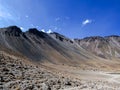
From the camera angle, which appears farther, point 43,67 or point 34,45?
point 34,45

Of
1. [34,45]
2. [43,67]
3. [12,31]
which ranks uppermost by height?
[12,31]

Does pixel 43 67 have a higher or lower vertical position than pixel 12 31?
lower

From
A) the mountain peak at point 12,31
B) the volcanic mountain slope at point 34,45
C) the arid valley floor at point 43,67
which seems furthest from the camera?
the mountain peak at point 12,31

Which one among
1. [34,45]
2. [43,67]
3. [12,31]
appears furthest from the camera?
[34,45]

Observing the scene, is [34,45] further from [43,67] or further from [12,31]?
[43,67]

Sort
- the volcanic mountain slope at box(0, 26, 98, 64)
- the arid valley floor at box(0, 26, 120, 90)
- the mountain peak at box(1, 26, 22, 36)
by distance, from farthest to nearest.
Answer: the mountain peak at box(1, 26, 22, 36), the volcanic mountain slope at box(0, 26, 98, 64), the arid valley floor at box(0, 26, 120, 90)

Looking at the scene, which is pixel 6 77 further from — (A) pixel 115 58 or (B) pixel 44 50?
(A) pixel 115 58

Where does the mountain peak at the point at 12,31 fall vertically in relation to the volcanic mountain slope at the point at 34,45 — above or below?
above

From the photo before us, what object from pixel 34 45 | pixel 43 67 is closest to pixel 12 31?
pixel 34 45

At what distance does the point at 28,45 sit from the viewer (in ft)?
365

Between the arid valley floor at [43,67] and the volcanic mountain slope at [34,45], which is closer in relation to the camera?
the arid valley floor at [43,67]

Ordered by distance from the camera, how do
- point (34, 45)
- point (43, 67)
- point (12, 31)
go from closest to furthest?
point (43, 67)
point (12, 31)
point (34, 45)

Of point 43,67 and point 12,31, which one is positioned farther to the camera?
point 12,31

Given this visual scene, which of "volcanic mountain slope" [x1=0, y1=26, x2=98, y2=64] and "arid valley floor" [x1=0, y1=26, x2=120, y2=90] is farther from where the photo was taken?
"volcanic mountain slope" [x1=0, y1=26, x2=98, y2=64]
